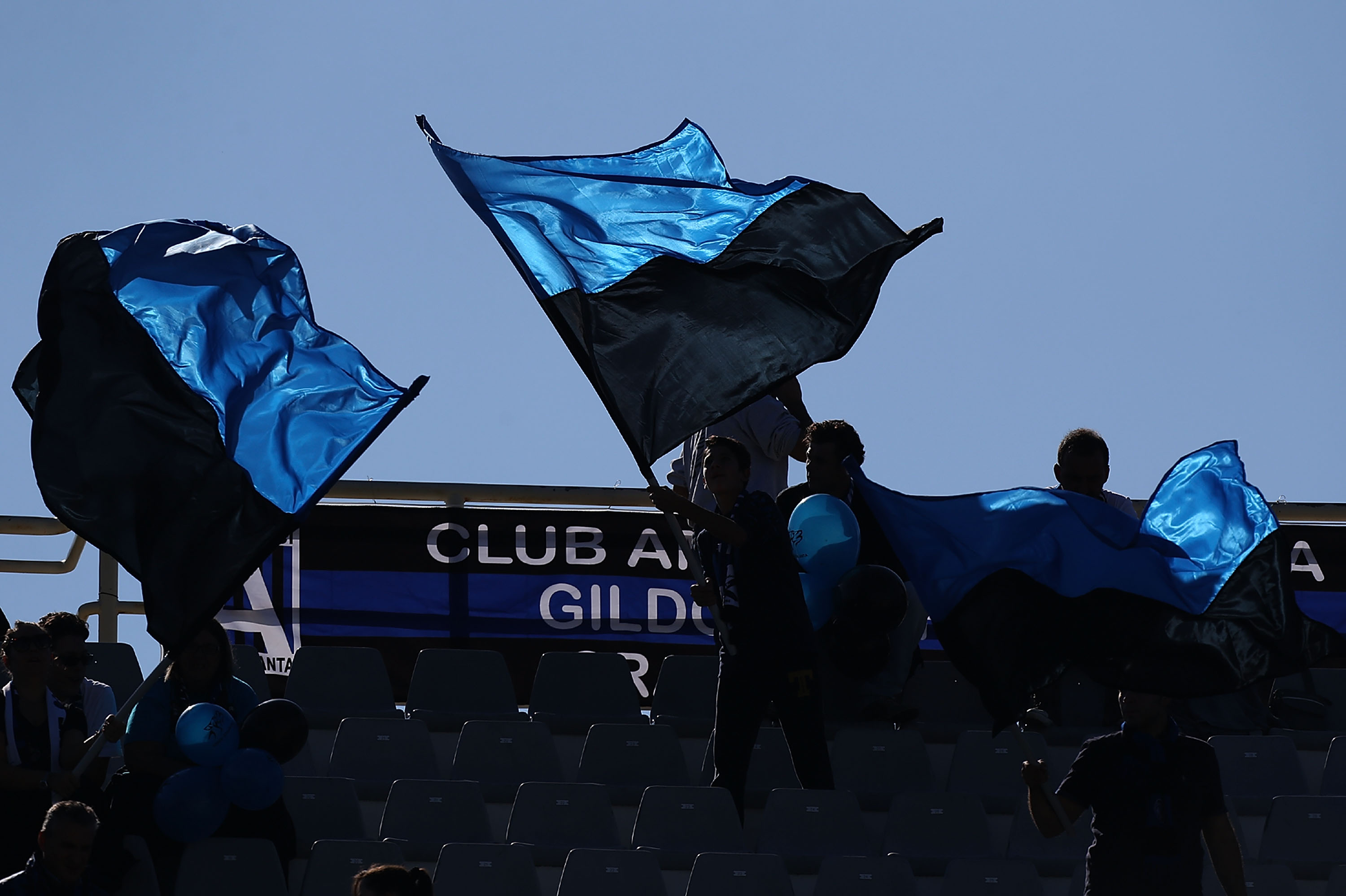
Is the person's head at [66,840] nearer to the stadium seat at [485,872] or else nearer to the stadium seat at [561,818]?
the stadium seat at [485,872]

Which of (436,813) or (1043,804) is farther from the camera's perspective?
(436,813)

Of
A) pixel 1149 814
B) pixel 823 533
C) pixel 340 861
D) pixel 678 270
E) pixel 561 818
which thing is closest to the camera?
pixel 1149 814

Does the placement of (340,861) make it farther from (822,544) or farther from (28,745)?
(822,544)

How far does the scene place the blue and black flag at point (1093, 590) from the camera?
713 centimetres

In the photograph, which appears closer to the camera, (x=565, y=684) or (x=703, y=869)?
(x=703, y=869)

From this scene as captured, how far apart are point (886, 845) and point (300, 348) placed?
3.10 m

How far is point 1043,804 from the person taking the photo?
6.48m

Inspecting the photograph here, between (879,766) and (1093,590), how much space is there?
191 cm

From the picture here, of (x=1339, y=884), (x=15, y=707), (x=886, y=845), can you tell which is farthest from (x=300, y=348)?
(x=1339, y=884)

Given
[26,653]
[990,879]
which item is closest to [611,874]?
[990,879]

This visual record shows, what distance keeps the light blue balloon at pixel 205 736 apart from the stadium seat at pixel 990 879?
2752 millimetres

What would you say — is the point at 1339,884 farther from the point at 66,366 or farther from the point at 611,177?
the point at 66,366

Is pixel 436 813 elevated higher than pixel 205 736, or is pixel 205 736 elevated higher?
pixel 205 736

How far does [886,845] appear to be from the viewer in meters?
8.09
